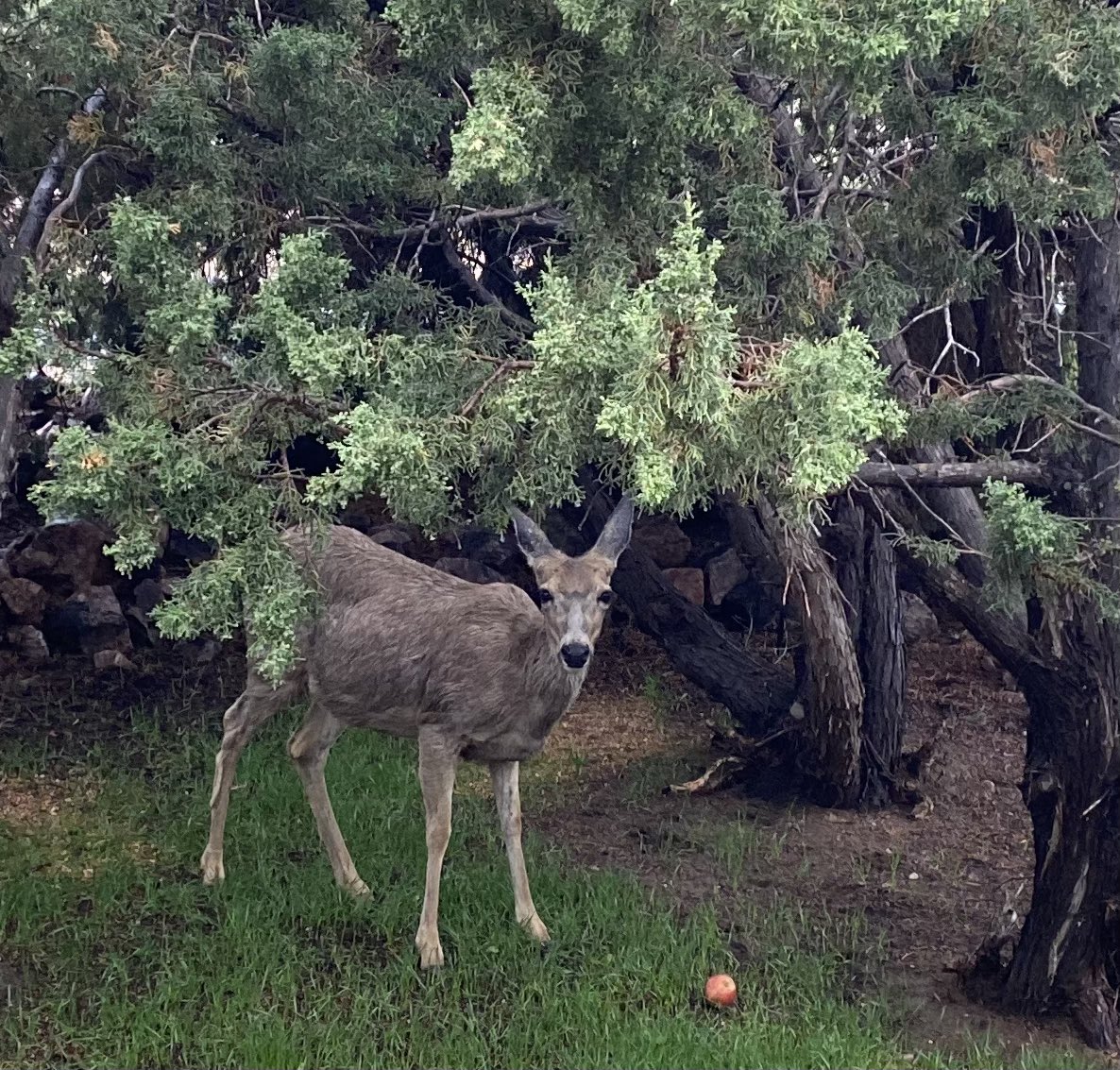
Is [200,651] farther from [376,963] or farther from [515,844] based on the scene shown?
[376,963]

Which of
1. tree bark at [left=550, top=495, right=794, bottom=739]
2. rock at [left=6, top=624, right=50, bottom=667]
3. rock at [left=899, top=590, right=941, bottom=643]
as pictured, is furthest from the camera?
rock at [left=899, top=590, right=941, bottom=643]

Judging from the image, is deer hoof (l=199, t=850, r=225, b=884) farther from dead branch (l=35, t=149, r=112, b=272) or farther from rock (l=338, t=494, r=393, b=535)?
rock (l=338, t=494, r=393, b=535)

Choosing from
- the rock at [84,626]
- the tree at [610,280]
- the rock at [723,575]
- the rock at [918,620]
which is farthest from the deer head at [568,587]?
the rock at [918,620]

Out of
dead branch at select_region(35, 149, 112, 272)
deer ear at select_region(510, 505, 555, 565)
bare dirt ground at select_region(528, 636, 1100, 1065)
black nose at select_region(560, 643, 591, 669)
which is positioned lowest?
bare dirt ground at select_region(528, 636, 1100, 1065)

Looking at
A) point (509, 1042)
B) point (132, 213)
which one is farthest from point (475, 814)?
point (132, 213)

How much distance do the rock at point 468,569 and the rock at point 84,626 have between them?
255cm

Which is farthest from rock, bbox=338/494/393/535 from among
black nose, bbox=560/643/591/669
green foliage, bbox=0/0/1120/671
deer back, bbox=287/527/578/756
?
black nose, bbox=560/643/591/669

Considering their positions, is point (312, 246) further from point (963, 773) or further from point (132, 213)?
point (963, 773)

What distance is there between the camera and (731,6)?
13.8ft

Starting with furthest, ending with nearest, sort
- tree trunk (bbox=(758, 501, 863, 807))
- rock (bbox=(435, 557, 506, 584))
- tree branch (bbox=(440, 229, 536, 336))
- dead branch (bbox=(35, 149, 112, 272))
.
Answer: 1. rock (bbox=(435, 557, 506, 584))
2. tree trunk (bbox=(758, 501, 863, 807))
3. tree branch (bbox=(440, 229, 536, 336))
4. dead branch (bbox=(35, 149, 112, 272))

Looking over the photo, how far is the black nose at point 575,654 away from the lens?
5926mm

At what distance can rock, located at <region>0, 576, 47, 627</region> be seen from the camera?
34.2 ft

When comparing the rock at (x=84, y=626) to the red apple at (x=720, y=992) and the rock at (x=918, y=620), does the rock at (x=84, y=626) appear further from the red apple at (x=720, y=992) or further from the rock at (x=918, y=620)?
the rock at (x=918, y=620)

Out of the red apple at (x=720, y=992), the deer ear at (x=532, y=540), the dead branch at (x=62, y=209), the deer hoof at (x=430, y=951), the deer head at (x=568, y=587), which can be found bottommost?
the deer hoof at (x=430, y=951)
